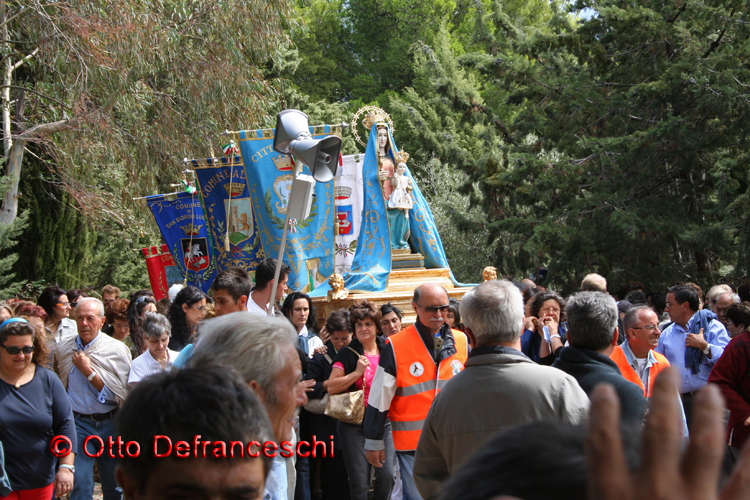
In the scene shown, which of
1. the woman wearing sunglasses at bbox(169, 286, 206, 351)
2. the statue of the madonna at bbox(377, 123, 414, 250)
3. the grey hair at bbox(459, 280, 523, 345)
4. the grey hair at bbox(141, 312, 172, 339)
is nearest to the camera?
the grey hair at bbox(459, 280, 523, 345)

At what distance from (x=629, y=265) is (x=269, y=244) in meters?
7.05

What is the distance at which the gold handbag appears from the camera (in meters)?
5.40

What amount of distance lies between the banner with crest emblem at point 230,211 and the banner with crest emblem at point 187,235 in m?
0.59

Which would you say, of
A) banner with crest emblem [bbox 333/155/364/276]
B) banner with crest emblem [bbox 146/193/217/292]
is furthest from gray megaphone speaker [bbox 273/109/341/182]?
banner with crest emblem [bbox 333/155/364/276]

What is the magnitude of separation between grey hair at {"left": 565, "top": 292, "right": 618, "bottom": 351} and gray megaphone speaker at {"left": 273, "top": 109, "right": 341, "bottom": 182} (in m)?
2.21

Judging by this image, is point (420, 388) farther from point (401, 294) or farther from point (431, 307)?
point (401, 294)

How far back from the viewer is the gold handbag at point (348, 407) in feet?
17.7

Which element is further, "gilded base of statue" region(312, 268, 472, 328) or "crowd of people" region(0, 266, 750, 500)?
"gilded base of statue" region(312, 268, 472, 328)

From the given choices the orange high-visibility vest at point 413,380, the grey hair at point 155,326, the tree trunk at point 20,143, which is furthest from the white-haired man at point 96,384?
the tree trunk at point 20,143

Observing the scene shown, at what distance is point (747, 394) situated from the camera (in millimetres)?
4777

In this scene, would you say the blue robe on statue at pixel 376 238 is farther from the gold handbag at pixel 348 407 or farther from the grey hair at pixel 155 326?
the grey hair at pixel 155 326

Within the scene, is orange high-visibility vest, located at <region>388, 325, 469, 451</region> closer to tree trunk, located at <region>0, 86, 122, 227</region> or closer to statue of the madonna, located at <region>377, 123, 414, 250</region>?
statue of the madonna, located at <region>377, 123, 414, 250</region>

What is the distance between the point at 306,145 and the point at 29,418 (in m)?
2.48

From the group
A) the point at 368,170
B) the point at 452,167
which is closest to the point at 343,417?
the point at 368,170
